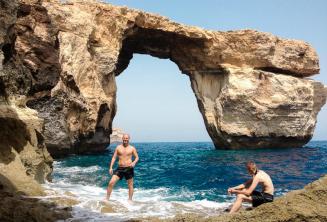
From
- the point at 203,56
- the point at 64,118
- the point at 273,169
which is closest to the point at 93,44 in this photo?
the point at 64,118

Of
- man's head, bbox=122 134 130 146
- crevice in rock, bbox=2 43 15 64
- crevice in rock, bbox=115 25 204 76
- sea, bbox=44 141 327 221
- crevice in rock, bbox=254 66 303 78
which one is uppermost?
crevice in rock, bbox=115 25 204 76

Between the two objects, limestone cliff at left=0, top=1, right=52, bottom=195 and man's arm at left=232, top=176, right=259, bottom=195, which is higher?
limestone cliff at left=0, top=1, right=52, bottom=195

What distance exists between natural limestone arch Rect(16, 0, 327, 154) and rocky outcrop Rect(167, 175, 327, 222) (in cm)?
2296

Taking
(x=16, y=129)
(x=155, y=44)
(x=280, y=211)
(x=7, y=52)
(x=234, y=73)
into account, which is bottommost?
(x=280, y=211)

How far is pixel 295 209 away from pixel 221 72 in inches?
1335

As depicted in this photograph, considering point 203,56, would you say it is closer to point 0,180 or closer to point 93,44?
point 93,44

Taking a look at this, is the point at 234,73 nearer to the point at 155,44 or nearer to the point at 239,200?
the point at 155,44

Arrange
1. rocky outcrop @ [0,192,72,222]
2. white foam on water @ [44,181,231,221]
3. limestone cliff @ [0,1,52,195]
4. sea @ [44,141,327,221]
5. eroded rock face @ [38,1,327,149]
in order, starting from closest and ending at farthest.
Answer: rocky outcrop @ [0,192,72,222], white foam on water @ [44,181,231,221], sea @ [44,141,327,221], limestone cliff @ [0,1,52,195], eroded rock face @ [38,1,327,149]

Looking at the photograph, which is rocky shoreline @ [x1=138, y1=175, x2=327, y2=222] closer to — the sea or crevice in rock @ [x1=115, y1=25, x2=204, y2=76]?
the sea

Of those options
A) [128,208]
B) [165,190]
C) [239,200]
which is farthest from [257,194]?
[165,190]

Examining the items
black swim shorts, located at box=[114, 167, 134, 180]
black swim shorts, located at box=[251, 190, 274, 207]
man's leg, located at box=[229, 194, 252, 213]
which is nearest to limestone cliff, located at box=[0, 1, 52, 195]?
black swim shorts, located at box=[114, 167, 134, 180]

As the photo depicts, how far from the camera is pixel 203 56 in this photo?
36812 mm

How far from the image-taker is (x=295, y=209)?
15.7 feet

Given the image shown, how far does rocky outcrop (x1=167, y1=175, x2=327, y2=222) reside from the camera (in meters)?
4.71
